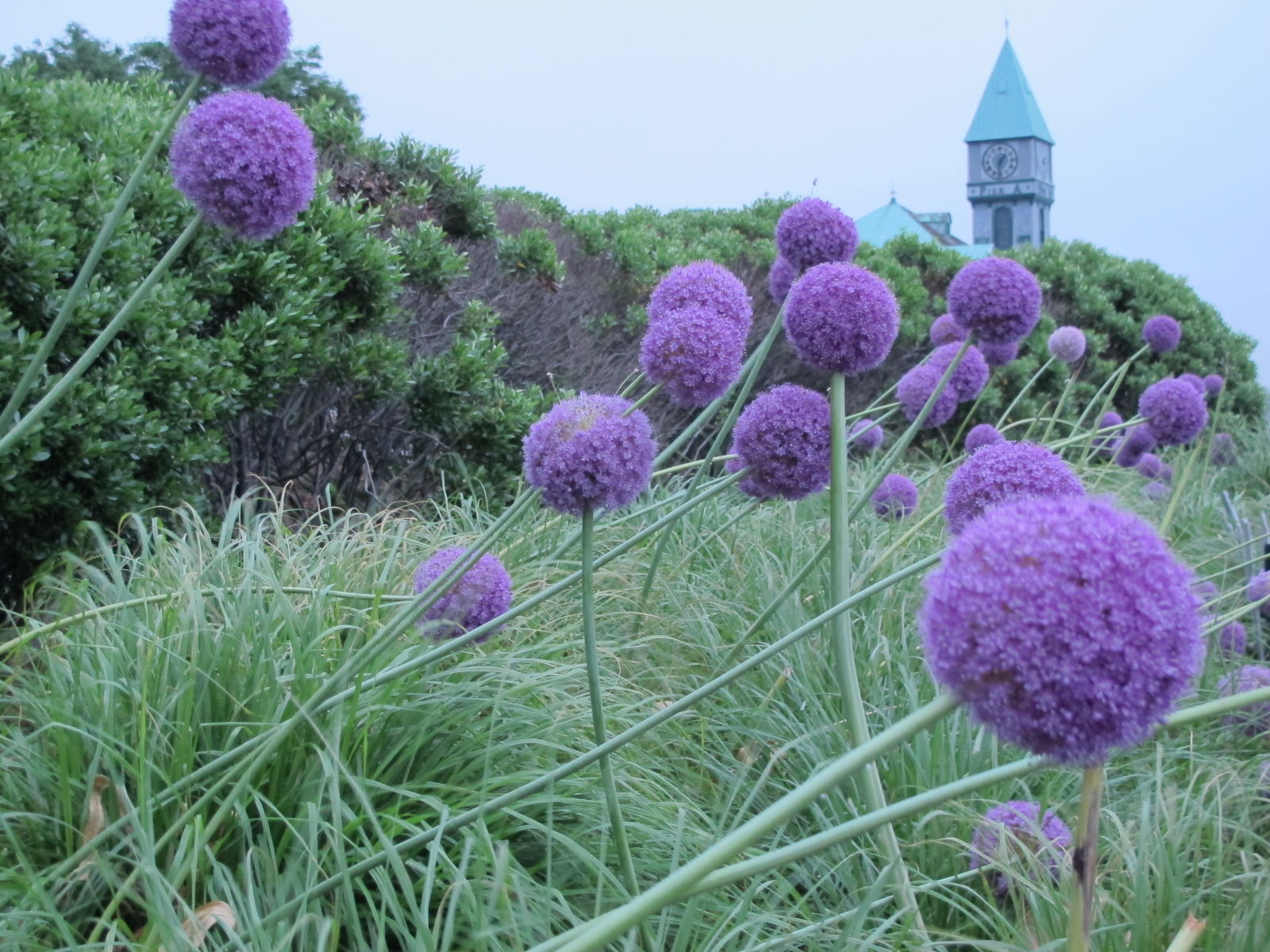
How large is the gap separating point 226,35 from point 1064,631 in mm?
1836

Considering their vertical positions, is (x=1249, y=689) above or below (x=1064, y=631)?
below

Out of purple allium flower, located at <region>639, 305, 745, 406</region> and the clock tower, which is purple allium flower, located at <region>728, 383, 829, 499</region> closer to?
purple allium flower, located at <region>639, 305, 745, 406</region>

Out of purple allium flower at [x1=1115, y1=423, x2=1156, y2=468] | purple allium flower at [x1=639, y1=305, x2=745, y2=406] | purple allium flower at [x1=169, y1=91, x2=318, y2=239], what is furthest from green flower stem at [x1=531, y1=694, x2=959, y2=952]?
purple allium flower at [x1=1115, y1=423, x2=1156, y2=468]

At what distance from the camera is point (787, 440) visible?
2.05 metres

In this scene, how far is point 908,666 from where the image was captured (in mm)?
2975

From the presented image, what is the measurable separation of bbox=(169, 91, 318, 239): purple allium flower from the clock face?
5155 centimetres

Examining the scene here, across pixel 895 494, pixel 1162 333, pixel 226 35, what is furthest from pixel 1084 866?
pixel 1162 333

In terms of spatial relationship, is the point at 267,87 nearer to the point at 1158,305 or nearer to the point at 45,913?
the point at 1158,305

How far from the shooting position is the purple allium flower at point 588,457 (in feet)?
5.65

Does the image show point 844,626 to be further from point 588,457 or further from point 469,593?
point 469,593

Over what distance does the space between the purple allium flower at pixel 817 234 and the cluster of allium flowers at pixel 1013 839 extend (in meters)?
1.31

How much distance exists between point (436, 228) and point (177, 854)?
4.54 m

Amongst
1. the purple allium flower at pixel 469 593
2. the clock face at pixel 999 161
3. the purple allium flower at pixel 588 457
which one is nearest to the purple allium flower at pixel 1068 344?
the purple allium flower at pixel 469 593

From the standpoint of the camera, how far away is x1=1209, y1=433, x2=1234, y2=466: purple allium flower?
591cm
